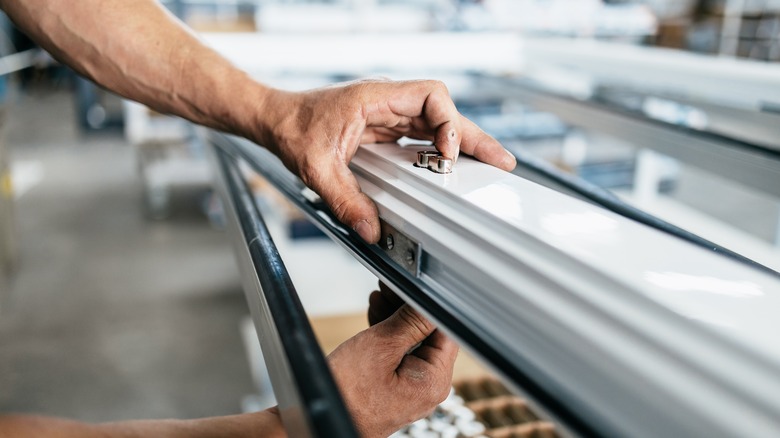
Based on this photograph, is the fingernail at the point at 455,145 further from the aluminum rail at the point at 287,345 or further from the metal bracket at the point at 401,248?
the aluminum rail at the point at 287,345

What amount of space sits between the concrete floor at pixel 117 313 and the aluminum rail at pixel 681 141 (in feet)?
5.74

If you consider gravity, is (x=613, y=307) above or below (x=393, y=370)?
above

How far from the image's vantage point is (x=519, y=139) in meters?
3.80

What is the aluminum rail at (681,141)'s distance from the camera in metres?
1.20

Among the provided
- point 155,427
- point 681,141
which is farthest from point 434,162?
point 681,141

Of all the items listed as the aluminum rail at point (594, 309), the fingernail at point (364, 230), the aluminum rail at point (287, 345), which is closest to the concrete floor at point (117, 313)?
the aluminum rail at point (287, 345)

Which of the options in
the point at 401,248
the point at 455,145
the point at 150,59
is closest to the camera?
the point at 401,248

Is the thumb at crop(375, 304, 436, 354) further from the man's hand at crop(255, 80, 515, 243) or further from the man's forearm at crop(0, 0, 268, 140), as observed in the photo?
the man's forearm at crop(0, 0, 268, 140)

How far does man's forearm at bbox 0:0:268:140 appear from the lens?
1.03 m

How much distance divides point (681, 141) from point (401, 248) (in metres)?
0.94

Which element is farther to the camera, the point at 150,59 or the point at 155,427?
the point at 150,59

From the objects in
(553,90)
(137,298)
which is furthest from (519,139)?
(137,298)

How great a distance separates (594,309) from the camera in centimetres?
45

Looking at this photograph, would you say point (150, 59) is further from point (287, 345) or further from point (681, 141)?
point (681, 141)
